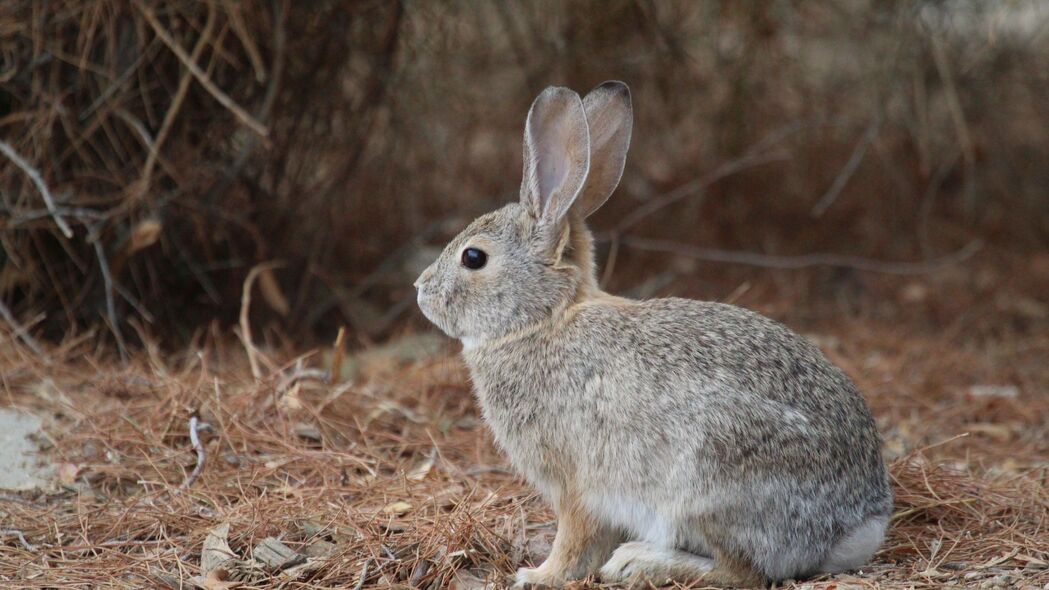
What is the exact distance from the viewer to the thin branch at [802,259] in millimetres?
6438

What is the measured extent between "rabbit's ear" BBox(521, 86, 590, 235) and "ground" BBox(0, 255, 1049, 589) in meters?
1.00

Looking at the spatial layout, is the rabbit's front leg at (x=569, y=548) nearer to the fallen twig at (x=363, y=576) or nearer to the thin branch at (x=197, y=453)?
the fallen twig at (x=363, y=576)

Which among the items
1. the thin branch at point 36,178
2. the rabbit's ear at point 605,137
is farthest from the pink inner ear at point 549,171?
the thin branch at point 36,178

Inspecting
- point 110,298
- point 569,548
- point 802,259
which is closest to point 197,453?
point 110,298

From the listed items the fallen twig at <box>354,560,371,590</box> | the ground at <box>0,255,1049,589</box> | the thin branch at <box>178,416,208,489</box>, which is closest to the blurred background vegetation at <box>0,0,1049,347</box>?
the ground at <box>0,255,1049,589</box>

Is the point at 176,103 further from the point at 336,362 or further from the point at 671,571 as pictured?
the point at 671,571

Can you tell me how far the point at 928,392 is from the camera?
222 inches

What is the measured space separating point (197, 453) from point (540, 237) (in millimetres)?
1589

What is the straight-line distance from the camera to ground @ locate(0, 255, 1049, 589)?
3494mm

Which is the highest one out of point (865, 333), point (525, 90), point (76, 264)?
point (525, 90)

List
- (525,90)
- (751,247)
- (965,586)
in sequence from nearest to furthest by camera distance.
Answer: (965,586)
(525,90)
(751,247)

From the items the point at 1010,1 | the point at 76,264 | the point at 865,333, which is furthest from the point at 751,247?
the point at 76,264

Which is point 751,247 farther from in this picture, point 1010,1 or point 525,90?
point 1010,1

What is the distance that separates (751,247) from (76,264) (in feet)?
13.8
